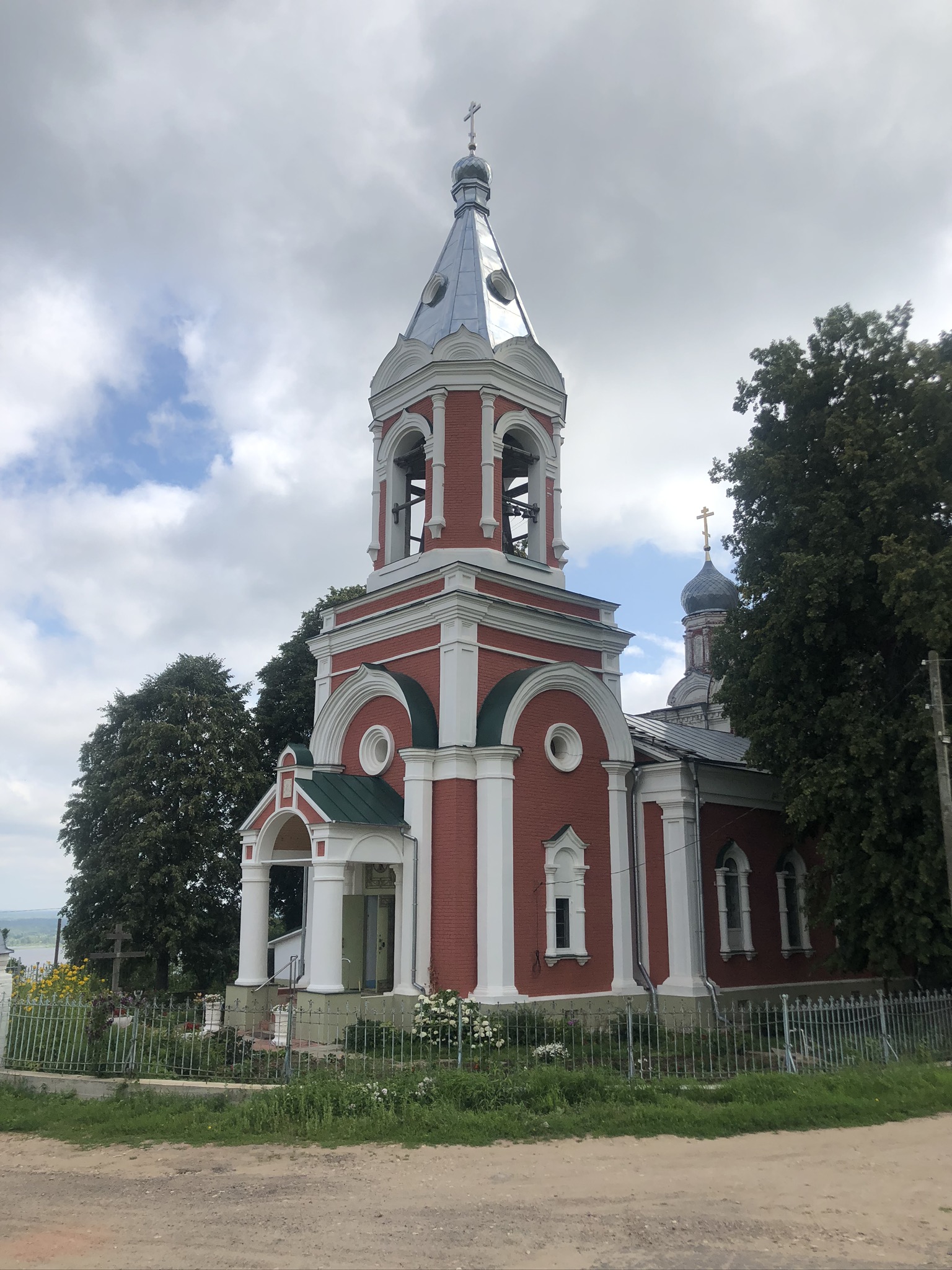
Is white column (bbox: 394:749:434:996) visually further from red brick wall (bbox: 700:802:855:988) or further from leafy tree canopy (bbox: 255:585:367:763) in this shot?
leafy tree canopy (bbox: 255:585:367:763)

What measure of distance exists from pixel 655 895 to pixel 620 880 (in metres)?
0.71

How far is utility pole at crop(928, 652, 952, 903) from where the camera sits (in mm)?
11820

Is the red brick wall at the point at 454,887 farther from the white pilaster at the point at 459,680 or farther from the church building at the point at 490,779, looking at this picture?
the white pilaster at the point at 459,680

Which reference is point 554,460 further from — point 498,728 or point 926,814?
point 926,814

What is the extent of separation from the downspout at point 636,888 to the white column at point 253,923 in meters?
5.92

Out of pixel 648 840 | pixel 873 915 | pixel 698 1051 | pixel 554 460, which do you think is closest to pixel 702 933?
pixel 648 840

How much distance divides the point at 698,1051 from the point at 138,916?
1414cm

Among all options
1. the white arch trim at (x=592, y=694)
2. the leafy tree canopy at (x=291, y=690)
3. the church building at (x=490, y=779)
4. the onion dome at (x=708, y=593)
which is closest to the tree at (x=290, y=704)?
the leafy tree canopy at (x=291, y=690)

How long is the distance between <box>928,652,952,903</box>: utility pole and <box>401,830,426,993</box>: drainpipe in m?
6.98

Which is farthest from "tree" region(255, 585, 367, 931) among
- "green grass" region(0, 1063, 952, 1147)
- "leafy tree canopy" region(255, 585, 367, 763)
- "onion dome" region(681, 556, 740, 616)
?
"green grass" region(0, 1063, 952, 1147)

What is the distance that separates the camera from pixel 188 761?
76.8ft

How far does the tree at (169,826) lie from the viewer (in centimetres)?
2223

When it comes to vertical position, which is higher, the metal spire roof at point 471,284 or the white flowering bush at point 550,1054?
the metal spire roof at point 471,284

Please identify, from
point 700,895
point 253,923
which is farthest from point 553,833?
point 253,923
